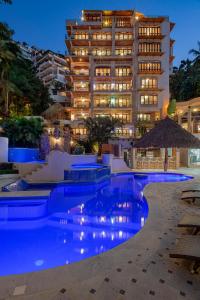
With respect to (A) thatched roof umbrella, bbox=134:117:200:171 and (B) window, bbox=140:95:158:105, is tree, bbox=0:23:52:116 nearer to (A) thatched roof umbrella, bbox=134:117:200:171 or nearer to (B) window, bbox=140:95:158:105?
(B) window, bbox=140:95:158:105

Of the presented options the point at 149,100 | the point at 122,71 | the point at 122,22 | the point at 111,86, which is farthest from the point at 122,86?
the point at 122,22

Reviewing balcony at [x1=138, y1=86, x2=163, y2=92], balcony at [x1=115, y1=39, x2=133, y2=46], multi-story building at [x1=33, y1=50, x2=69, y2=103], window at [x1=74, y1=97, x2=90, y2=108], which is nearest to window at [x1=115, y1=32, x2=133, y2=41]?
balcony at [x1=115, y1=39, x2=133, y2=46]

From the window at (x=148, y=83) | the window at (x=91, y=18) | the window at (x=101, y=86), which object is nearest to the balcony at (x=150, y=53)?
the window at (x=148, y=83)

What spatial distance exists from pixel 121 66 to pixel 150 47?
6196 millimetres

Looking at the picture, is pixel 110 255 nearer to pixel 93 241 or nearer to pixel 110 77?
→ pixel 93 241

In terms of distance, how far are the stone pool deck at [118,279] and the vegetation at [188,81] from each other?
36.9m

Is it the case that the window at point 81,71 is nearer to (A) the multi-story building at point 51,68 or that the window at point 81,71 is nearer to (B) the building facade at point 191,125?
(B) the building facade at point 191,125

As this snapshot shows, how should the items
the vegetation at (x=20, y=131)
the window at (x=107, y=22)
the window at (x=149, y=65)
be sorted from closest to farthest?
1. the vegetation at (x=20, y=131)
2. the window at (x=149, y=65)
3. the window at (x=107, y=22)

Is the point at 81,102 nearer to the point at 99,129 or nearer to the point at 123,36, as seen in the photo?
the point at 123,36

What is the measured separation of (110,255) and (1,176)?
420 inches

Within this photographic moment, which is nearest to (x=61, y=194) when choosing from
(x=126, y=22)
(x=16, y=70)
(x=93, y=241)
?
(x=93, y=241)

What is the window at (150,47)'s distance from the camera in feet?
127

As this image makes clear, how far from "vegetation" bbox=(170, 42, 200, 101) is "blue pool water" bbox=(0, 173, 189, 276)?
32532 mm

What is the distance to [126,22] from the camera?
40.7 m
